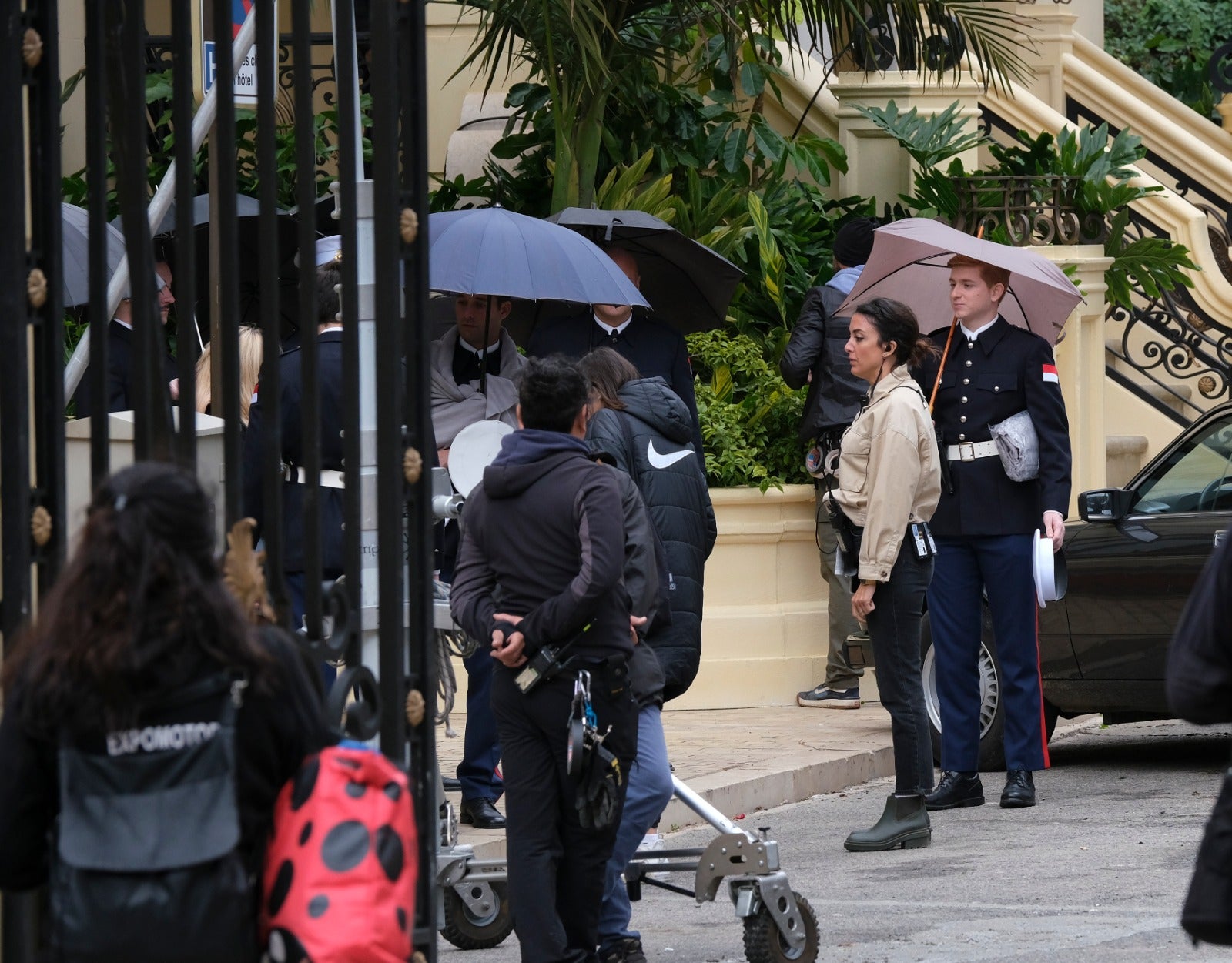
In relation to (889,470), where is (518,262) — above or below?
above

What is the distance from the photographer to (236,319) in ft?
13.3

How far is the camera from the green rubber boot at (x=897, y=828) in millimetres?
8133

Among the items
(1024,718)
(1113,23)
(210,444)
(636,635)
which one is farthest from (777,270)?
(1113,23)

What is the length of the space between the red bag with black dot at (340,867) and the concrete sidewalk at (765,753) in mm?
4385

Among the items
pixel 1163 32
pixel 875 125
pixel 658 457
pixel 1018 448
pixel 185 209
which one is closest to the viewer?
pixel 185 209

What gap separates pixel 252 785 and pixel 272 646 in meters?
0.23

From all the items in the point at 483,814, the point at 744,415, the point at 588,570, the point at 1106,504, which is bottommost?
the point at 483,814

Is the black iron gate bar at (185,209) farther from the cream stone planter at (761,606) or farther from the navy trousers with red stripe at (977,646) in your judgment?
the cream stone planter at (761,606)

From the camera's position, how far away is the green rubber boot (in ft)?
26.7

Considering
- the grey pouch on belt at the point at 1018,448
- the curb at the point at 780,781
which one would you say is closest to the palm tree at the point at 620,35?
the grey pouch on belt at the point at 1018,448

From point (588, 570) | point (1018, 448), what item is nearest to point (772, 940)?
point (588, 570)

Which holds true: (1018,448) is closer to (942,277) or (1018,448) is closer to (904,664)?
(942,277)

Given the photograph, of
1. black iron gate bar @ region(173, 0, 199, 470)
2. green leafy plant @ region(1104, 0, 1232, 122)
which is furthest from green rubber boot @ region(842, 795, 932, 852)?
green leafy plant @ region(1104, 0, 1232, 122)

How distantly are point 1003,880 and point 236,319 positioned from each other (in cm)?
442
